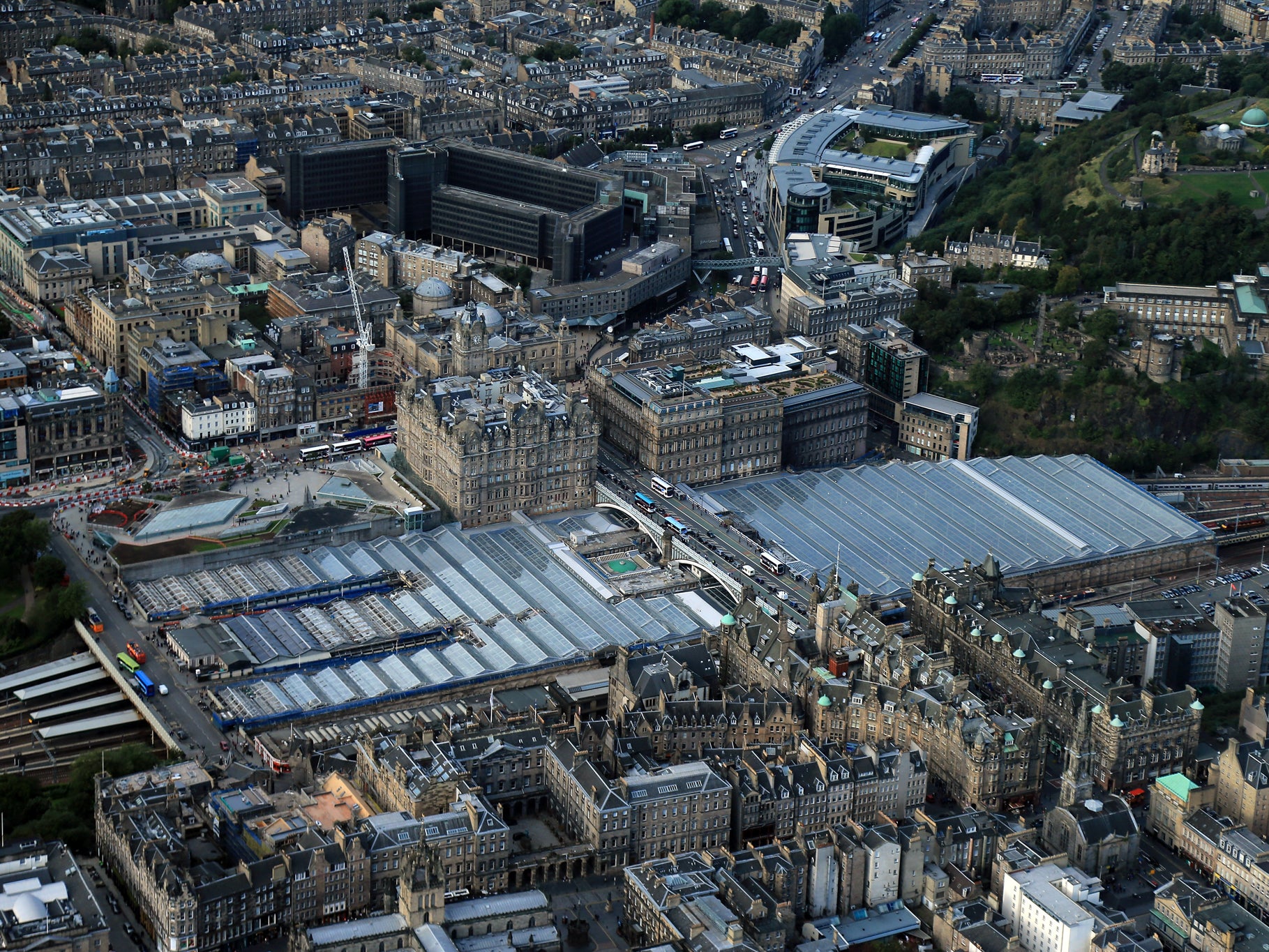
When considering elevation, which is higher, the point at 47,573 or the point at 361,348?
the point at 361,348

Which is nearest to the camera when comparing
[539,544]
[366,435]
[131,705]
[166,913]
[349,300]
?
[166,913]

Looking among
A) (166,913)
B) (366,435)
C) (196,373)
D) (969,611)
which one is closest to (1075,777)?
(969,611)

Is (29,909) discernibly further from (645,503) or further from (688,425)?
(688,425)

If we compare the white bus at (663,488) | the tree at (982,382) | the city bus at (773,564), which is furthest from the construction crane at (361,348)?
the tree at (982,382)

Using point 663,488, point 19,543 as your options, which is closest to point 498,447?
point 663,488

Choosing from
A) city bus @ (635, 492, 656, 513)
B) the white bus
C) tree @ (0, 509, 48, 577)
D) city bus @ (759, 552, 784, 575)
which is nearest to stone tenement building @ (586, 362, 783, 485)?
the white bus

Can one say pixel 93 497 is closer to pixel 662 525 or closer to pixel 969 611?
pixel 662 525
